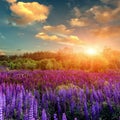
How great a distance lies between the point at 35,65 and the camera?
21484 millimetres

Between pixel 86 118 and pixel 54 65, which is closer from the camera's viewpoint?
pixel 86 118

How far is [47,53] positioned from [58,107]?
31.4 meters

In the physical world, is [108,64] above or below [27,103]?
above

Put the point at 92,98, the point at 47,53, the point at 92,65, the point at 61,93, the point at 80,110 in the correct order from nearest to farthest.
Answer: the point at 80,110 → the point at 92,98 → the point at 61,93 → the point at 92,65 → the point at 47,53

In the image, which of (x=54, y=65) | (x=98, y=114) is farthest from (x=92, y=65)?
(x=98, y=114)

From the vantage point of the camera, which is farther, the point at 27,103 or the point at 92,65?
the point at 92,65

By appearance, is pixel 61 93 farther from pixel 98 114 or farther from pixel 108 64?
pixel 108 64

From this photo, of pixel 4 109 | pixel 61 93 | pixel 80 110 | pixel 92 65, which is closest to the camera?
pixel 4 109

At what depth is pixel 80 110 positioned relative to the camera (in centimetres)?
555

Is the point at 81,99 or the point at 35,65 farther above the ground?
the point at 35,65

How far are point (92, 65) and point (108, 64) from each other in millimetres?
1507

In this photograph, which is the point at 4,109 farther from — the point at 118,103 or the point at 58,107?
the point at 118,103

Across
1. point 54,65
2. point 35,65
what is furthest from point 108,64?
point 35,65

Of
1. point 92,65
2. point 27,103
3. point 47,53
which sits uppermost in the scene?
point 47,53
